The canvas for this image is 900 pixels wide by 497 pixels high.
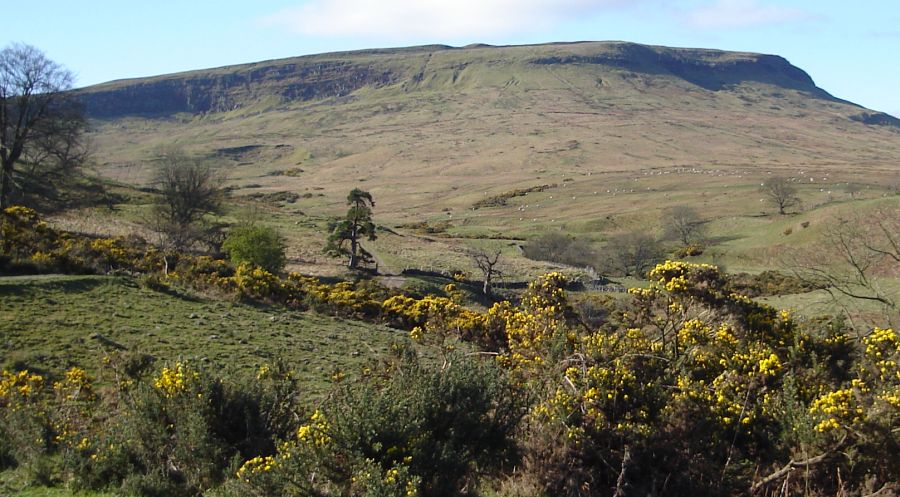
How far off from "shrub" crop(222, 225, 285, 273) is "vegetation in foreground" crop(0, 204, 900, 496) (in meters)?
20.7

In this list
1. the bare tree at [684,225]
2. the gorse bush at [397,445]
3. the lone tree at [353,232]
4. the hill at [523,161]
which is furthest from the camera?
the hill at [523,161]

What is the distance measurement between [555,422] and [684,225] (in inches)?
2288

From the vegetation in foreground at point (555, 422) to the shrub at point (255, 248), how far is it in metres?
20.7

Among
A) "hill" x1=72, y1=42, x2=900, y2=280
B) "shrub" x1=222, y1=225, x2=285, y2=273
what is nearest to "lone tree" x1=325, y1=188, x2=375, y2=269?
"hill" x1=72, y1=42, x2=900, y2=280

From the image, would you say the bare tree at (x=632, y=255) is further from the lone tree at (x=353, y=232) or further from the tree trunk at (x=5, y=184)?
the tree trunk at (x=5, y=184)

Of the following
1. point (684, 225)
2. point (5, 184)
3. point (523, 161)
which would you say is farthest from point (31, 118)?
point (523, 161)

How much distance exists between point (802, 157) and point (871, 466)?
461ft

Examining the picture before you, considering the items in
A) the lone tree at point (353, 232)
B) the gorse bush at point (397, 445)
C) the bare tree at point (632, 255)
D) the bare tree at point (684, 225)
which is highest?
the gorse bush at point (397, 445)

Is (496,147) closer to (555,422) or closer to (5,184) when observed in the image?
(5,184)

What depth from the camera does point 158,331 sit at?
45.9 feet

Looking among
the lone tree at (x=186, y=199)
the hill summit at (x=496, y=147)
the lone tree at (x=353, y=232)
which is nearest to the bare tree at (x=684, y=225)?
the hill summit at (x=496, y=147)

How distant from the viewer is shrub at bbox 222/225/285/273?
29750 mm

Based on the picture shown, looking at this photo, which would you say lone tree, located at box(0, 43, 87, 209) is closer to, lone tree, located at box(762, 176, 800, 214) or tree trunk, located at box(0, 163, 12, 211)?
tree trunk, located at box(0, 163, 12, 211)

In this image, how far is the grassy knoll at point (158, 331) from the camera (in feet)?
39.9
